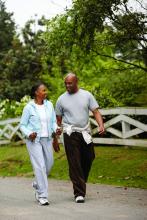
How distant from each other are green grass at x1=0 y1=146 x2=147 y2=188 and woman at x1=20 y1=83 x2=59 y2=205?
2.44 meters

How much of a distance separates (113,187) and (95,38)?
4.82 metres

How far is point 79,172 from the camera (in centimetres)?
1012

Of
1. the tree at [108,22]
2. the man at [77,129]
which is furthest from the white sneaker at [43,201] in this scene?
the tree at [108,22]

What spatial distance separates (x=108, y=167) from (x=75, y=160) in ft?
12.9

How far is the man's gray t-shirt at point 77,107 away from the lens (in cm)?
1019

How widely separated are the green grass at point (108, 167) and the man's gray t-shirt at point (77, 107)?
7.33 feet

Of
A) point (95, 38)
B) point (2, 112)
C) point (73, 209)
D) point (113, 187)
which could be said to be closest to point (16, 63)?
point (2, 112)

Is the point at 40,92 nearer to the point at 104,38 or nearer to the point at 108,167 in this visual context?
the point at 108,167

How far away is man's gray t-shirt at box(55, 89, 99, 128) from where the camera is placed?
10.2 meters

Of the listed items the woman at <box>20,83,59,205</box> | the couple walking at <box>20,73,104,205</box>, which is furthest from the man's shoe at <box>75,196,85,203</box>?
the woman at <box>20,83,59,205</box>

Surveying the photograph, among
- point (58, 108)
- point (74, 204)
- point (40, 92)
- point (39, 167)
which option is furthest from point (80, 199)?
point (40, 92)

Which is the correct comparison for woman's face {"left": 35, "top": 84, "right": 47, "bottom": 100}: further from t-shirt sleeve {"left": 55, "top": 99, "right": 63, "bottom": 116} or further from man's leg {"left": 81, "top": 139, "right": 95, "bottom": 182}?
man's leg {"left": 81, "top": 139, "right": 95, "bottom": 182}

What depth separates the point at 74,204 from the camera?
31.8 feet

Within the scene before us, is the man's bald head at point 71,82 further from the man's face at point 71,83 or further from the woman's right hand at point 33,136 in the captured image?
the woman's right hand at point 33,136
